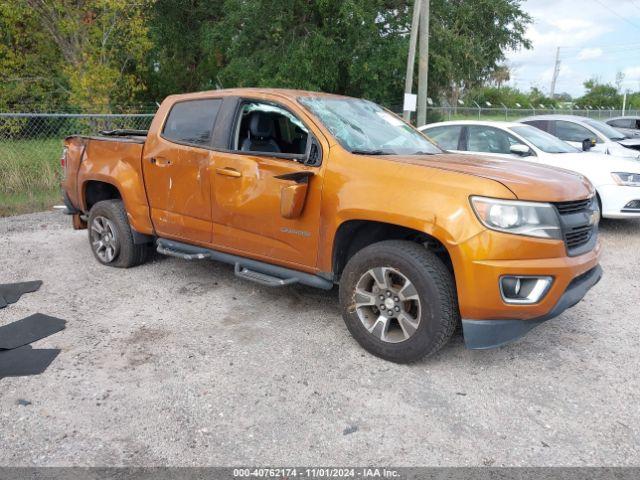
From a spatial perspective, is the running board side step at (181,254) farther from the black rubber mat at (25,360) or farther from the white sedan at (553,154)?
the white sedan at (553,154)

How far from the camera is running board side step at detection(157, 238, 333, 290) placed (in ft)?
13.1

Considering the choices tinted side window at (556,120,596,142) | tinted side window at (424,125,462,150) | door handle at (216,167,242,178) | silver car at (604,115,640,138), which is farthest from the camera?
silver car at (604,115,640,138)

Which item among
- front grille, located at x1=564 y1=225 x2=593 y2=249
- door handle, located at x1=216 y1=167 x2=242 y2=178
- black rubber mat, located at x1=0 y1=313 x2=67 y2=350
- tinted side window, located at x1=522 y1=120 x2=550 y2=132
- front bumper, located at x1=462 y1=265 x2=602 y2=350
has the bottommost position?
black rubber mat, located at x1=0 y1=313 x2=67 y2=350

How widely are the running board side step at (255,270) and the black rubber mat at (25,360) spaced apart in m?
1.43

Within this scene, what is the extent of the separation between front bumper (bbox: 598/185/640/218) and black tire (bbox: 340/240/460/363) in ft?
15.9

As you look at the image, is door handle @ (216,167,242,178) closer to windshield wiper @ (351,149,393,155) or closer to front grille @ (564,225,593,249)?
windshield wiper @ (351,149,393,155)

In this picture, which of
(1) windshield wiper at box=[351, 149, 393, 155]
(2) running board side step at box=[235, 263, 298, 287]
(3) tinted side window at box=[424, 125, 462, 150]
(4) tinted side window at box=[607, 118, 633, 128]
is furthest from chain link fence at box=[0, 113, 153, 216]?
(4) tinted side window at box=[607, 118, 633, 128]

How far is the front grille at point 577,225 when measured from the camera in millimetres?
3338

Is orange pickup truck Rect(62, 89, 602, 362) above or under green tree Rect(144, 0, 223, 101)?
under

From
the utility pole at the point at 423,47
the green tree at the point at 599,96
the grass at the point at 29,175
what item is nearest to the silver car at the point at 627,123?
the utility pole at the point at 423,47

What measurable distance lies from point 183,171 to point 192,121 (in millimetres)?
492

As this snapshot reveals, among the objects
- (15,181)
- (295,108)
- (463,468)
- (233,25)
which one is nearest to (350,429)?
(463,468)

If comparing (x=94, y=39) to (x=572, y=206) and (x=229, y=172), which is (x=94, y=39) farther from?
(x=572, y=206)

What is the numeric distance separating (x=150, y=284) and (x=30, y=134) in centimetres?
714
